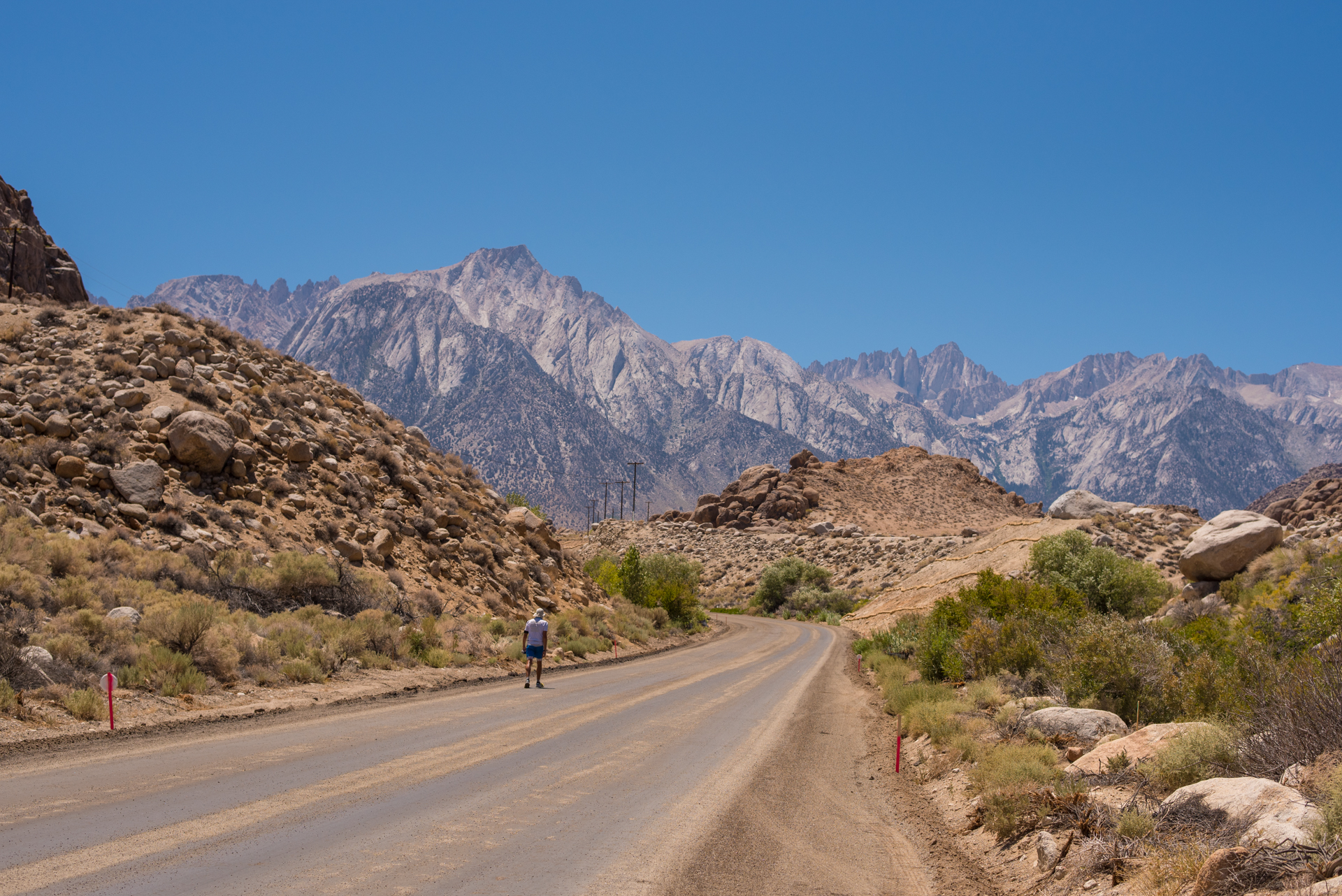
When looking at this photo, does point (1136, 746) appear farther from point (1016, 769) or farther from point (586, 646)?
point (586, 646)

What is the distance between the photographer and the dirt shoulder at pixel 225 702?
10.4 m

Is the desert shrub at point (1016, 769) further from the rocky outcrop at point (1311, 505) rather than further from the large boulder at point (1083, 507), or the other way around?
the large boulder at point (1083, 507)

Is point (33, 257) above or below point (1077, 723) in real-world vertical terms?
above

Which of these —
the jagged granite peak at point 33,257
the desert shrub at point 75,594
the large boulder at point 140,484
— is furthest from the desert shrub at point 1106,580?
the jagged granite peak at point 33,257

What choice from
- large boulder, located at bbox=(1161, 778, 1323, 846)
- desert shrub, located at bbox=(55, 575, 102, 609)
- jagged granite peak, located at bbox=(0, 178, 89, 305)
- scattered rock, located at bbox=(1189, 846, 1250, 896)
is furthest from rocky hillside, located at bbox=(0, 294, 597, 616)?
scattered rock, located at bbox=(1189, 846, 1250, 896)

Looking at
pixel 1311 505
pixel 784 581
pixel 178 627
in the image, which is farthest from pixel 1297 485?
pixel 178 627

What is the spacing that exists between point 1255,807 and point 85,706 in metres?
14.1

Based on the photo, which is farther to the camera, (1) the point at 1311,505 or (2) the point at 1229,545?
(1) the point at 1311,505

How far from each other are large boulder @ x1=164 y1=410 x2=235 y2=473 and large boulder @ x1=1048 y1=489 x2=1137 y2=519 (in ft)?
131

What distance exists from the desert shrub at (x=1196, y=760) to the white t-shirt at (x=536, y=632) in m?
14.0

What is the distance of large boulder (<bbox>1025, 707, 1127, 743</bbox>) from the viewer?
10992 millimetres

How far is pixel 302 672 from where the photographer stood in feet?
51.5

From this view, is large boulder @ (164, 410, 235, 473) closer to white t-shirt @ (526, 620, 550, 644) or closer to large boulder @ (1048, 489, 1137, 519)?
white t-shirt @ (526, 620, 550, 644)

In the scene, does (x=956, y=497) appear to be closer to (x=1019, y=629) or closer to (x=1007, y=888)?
(x=1019, y=629)
